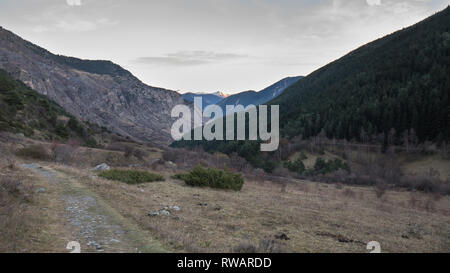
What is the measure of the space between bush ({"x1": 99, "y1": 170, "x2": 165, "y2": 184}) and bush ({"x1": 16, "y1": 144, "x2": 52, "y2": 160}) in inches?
460

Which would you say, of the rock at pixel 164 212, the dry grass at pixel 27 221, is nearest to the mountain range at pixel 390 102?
the rock at pixel 164 212

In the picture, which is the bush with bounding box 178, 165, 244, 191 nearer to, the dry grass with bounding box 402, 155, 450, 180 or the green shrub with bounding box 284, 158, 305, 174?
the green shrub with bounding box 284, 158, 305, 174

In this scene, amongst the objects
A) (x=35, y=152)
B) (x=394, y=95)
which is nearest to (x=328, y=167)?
(x=394, y=95)

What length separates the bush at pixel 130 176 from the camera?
73.8 ft

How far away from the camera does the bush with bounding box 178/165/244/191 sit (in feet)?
83.1

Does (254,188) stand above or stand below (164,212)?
below

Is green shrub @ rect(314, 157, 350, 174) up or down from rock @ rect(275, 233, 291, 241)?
down

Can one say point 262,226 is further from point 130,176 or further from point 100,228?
point 130,176

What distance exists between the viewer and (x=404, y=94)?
106188 mm

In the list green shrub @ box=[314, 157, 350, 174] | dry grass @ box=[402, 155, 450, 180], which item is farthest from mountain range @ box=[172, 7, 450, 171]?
green shrub @ box=[314, 157, 350, 174]

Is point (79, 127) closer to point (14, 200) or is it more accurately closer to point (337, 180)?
point (337, 180)

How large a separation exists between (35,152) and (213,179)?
63.4ft

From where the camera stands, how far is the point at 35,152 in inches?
1203
